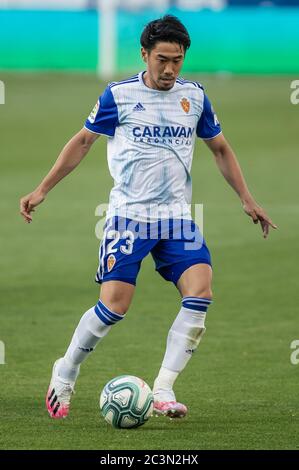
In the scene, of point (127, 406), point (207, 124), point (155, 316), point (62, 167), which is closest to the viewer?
A: point (127, 406)

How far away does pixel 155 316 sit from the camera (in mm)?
11992

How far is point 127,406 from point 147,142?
5.34ft

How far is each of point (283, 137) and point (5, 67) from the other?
57.3 ft

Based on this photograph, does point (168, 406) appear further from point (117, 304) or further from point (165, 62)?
point (165, 62)

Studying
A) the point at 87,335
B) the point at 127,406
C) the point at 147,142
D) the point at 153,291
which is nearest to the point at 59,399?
the point at 87,335

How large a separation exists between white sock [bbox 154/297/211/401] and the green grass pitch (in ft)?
0.76

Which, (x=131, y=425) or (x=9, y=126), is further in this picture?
(x=9, y=126)

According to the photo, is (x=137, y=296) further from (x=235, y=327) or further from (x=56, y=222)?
(x=56, y=222)

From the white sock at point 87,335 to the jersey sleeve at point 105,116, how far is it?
3.55 feet

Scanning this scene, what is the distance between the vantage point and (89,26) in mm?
43781

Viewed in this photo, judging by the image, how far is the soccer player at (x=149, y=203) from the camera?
7.89 meters

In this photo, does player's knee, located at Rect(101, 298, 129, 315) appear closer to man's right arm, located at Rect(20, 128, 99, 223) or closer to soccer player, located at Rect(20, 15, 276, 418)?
soccer player, located at Rect(20, 15, 276, 418)

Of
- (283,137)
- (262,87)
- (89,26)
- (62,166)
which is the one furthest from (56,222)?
(89,26)

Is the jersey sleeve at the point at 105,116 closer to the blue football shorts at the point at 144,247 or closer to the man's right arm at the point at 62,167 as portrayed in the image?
the man's right arm at the point at 62,167
